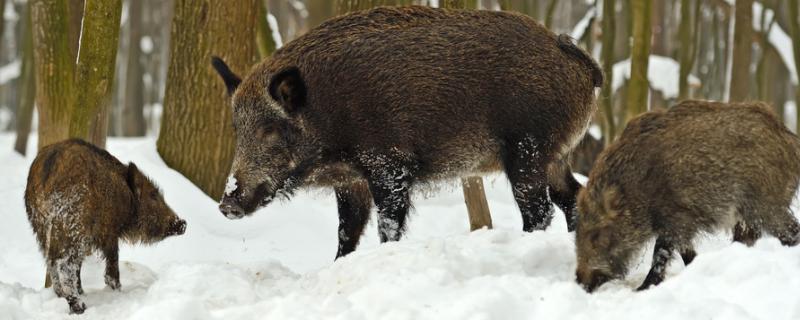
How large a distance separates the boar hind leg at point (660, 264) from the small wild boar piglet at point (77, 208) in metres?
3.08

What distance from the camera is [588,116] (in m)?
6.25

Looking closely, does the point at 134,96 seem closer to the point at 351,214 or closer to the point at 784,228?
the point at 351,214

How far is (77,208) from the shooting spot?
543cm

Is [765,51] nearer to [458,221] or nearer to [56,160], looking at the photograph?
[458,221]

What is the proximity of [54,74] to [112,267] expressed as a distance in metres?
4.40

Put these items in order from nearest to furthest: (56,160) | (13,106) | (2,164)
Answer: (56,160)
(2,164)
(13,106)

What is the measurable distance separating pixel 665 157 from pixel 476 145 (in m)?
1.66

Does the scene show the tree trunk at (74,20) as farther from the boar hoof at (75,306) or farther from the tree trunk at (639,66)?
the tree trunk at (639,66)

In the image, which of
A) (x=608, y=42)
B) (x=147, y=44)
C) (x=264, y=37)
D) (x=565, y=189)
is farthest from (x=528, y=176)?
(x=147, y=44)

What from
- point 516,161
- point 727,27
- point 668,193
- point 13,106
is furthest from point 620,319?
point 13,106

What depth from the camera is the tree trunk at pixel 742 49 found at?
1075cm

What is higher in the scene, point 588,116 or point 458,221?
point 588,116

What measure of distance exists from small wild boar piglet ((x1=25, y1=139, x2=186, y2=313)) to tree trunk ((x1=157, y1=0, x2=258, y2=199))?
2658 millimetres

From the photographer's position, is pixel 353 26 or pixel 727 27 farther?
pixel 727 27
